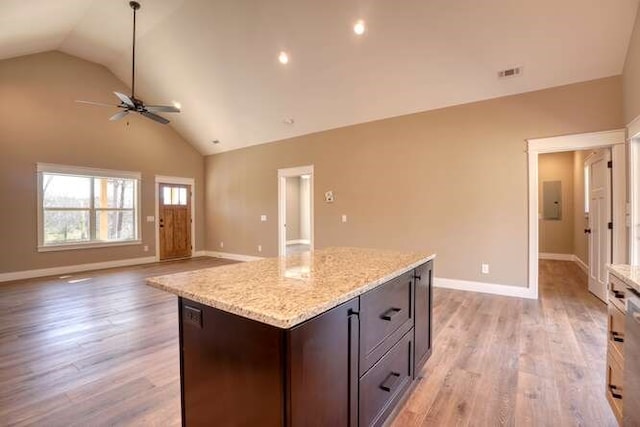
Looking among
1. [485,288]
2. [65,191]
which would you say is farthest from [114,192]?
[485,288]

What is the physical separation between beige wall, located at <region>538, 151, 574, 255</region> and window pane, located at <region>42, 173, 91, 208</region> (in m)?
10.4

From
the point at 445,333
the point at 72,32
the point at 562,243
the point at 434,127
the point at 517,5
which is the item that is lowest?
the point at 445,333

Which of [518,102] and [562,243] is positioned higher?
[518,102]

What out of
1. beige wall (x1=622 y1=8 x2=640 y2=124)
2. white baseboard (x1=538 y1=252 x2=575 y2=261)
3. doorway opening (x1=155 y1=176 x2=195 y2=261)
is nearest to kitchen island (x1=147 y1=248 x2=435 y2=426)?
beige wall (x1=622 y1=8 x2=640 y2=124)

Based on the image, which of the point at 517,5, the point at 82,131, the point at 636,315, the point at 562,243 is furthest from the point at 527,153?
the point at 82,131

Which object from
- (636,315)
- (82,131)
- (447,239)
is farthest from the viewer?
(82,131)

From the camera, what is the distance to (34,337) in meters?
2.99

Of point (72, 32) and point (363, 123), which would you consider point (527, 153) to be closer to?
point (363, 123)

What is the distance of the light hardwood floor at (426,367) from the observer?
187 cm

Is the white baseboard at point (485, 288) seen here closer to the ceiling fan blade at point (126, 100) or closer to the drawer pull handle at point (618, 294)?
the drawer pull handle at point (618, 294)

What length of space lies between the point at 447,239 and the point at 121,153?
23.2 ft

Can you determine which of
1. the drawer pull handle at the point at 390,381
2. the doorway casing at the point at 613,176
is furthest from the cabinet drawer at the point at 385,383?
the doorway casing at the point at 613,176

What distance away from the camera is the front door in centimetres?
763

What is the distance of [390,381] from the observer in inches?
66.4
